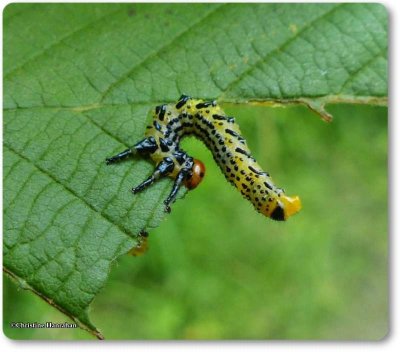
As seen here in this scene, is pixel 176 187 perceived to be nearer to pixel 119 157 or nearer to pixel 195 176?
pixel 195 176

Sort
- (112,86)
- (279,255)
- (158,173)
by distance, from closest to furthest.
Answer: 1. (158,173)
2. (112,86)
3. (279,255)

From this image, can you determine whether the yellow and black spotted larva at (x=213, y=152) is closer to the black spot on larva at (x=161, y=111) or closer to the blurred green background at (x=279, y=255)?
the black spot on larva at (x=161, y=111)

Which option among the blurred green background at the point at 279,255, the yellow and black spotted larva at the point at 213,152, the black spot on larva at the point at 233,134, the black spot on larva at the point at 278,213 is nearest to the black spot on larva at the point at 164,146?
the yellow and black spotted larva at the point at 213,152

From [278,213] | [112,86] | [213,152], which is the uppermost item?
[112,86]

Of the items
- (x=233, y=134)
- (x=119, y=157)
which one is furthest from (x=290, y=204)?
(x=119, y=157)

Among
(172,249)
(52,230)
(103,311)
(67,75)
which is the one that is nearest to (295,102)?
(67,75)

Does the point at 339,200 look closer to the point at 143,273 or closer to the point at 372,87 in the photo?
the point at 143,273

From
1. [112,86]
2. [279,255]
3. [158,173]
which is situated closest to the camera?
[158,173]
